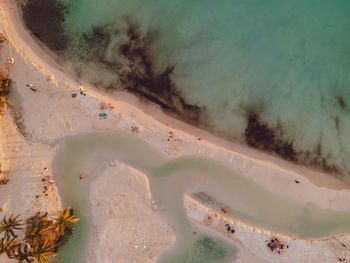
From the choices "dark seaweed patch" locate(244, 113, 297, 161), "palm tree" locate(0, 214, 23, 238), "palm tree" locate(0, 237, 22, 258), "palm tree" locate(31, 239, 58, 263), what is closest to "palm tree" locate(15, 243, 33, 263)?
"palm tree" locate(0, 237, 22, 258)

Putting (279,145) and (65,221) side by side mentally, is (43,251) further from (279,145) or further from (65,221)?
(279,145)

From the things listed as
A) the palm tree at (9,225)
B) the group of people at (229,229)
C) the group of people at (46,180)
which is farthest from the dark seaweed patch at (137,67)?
the palm tree at (9,225)

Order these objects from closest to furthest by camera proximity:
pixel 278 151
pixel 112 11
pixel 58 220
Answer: pixel 58 220 < pixel 278 151 < pixel 112 11

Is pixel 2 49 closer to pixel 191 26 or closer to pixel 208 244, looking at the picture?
pixel 191 26

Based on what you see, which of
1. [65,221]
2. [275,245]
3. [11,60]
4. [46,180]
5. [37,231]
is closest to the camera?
[37,231]

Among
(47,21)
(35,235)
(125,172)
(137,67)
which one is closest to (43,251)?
(35,235)

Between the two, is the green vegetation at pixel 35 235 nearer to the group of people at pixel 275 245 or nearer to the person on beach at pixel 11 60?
the person on beach at pixel 11 60

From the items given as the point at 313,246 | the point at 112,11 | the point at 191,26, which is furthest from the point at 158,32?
the point at 313,246
